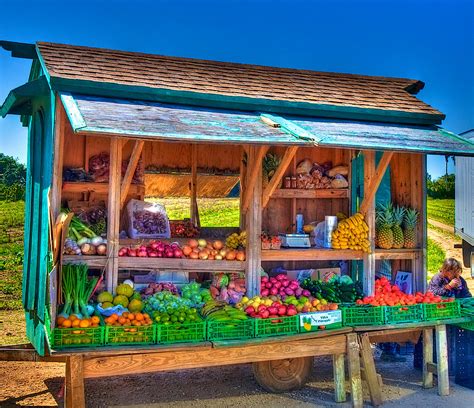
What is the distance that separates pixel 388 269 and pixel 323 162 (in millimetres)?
2118

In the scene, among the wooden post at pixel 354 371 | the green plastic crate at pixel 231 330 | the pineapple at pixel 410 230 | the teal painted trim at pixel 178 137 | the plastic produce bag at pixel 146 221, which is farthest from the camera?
the pineapple at pixel 410 230

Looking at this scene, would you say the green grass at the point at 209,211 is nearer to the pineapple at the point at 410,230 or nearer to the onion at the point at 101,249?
the pineapple at the point at 410,230

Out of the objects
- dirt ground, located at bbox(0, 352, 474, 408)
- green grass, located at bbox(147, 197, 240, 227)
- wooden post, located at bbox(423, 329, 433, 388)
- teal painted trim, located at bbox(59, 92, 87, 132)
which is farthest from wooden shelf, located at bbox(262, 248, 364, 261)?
green grass, located at bbox(147, 197, 240, 227)

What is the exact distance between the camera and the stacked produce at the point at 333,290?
25.6ft

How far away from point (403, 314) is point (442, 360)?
3.04 feet

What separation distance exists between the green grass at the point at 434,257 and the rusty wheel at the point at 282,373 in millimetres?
14929

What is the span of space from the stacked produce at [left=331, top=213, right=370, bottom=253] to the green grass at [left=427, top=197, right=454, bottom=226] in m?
26.0

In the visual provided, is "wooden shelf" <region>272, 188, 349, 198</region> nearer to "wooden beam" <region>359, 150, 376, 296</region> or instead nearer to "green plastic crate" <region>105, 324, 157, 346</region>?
"wooden beam" <region>359, 150, 376, 296</region>

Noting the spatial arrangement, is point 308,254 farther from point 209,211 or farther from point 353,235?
point 209,211

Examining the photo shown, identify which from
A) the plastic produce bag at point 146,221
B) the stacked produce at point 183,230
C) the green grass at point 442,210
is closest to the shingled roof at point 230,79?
the plastic produce bag at point 146,221

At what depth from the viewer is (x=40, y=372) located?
8.65 meters

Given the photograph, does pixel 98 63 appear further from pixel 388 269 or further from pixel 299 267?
pixel 388 269

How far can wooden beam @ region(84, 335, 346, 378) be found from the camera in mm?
6113

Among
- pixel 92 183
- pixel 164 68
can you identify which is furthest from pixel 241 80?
pixel 92 183
